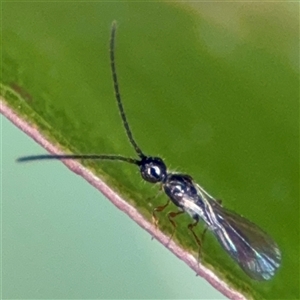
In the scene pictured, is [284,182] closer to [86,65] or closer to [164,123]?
[164,123]

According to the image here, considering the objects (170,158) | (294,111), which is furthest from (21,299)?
(294,111)

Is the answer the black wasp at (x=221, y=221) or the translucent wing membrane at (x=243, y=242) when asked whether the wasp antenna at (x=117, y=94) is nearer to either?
the black wasp at (x=221, y=221)

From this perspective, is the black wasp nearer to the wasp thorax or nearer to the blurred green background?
the wasp thorax

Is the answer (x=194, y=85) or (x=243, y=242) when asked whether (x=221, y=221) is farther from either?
(x=194, y=85)

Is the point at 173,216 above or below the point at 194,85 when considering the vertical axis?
below

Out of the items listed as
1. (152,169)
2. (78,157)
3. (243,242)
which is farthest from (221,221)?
(78,157)

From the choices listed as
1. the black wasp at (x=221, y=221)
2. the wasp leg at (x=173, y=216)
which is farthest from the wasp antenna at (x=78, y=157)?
the wasp leg at (x=173, y=216)
